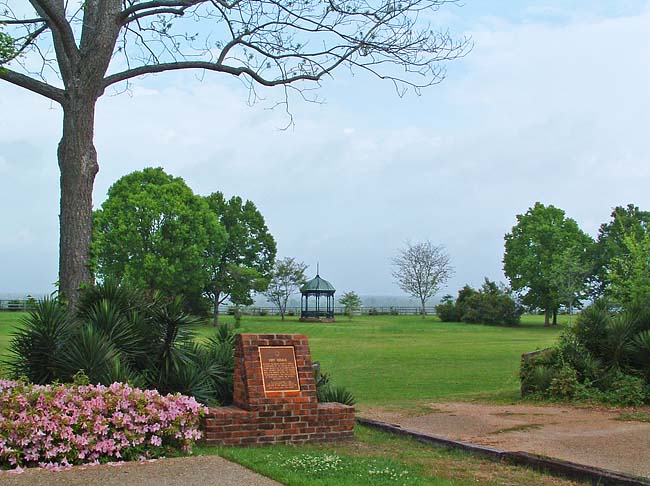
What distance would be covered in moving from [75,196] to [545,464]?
7473 millimetres

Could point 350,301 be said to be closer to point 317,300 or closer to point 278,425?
point 317,300

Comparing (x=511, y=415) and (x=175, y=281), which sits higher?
(x=175, y=281)

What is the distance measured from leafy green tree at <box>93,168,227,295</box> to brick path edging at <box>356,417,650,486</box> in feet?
127

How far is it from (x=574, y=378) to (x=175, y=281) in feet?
125

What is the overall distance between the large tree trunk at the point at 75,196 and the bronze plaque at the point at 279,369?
10.9 feet

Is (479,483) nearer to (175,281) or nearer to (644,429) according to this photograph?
(644,429)

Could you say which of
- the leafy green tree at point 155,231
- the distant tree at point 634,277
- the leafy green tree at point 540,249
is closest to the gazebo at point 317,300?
the leafy green tree at point 155,231

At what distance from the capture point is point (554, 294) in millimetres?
61562

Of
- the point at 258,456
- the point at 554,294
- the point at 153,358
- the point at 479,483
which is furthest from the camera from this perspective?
the point at 554,294

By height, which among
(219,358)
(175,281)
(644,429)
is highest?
(175,281)

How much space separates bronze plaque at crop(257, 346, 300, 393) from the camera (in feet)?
30.0

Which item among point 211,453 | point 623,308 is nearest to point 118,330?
point 211,453

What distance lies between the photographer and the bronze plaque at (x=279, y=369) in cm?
916

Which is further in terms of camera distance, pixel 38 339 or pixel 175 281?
pixel 175 281
